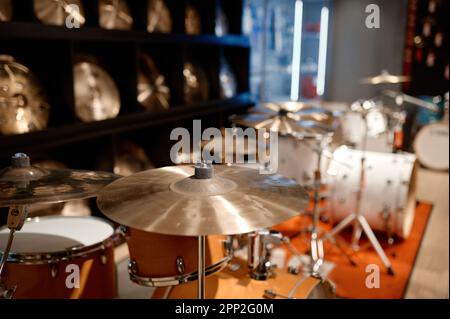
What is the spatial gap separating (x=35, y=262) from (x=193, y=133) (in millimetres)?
2610

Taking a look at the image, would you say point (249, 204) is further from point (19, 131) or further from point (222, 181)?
point (19, 131)

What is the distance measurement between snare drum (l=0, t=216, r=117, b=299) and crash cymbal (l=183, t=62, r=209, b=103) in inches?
92.9

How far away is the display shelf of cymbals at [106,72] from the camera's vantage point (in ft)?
8.38

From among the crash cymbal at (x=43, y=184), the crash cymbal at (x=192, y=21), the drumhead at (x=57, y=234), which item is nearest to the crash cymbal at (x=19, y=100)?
the drumhead at (x=57, y=234)

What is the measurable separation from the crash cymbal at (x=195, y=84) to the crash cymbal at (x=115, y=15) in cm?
84

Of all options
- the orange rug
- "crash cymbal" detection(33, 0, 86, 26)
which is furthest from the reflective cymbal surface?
the orange rug

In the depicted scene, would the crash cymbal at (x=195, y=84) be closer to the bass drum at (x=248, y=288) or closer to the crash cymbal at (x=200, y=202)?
the bass drum at (x=248, y=288)

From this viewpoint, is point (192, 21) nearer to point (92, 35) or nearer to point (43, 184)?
point (92, 35)

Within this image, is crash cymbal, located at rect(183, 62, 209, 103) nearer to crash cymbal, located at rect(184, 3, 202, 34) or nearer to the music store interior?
the music store interior

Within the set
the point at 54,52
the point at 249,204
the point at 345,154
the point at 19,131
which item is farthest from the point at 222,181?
the point at 345,154

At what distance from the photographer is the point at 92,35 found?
9.22ft

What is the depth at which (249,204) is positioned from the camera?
1.29m

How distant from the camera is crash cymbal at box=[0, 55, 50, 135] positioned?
8.18ft

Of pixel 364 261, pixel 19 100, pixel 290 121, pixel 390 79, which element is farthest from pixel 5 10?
pixel 390 79
